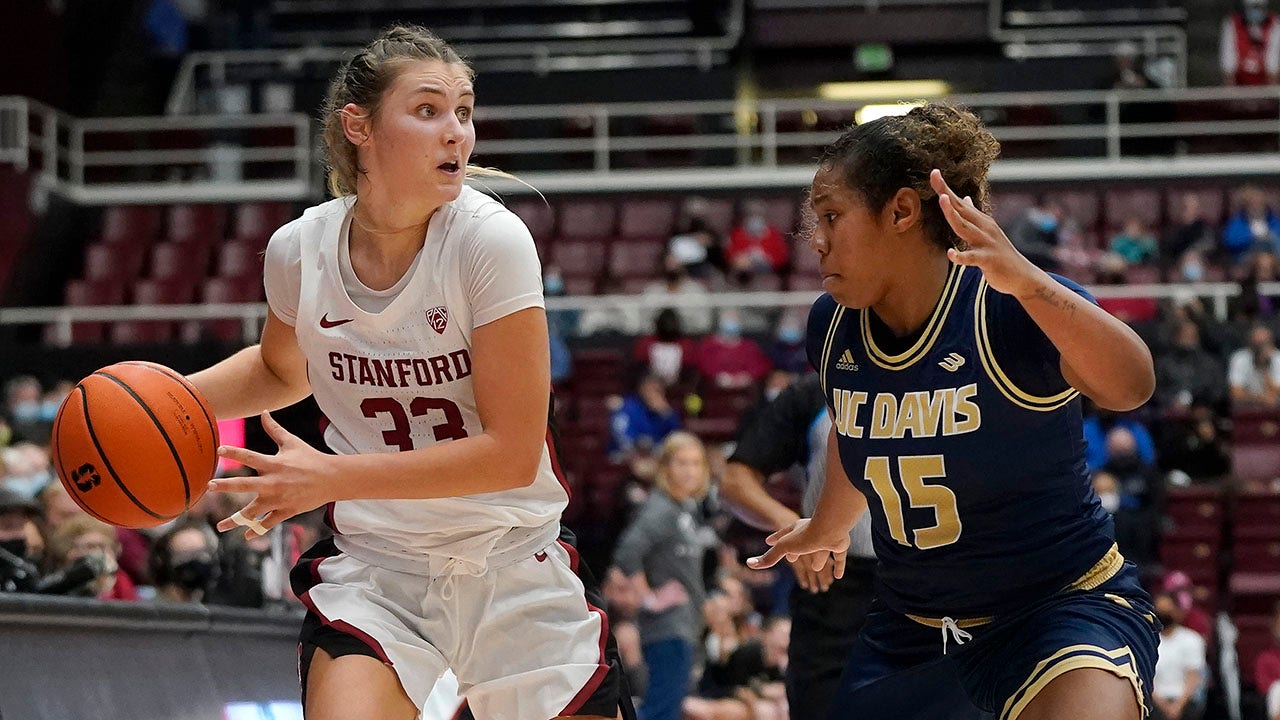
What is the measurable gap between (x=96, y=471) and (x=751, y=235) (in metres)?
12.7

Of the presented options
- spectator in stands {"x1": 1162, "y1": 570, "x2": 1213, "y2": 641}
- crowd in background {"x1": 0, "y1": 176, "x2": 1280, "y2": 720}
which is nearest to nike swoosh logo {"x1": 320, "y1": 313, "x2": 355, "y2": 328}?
crowd in background {"x1": 0, "y1": 176, "x2": 1280, "y2": 720}

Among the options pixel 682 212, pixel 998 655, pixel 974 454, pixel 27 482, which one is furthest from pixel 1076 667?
pixel 682 212

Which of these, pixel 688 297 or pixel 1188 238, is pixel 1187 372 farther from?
pixel 688 297

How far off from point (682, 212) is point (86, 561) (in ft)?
36.6

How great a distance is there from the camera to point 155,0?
64.4 ft

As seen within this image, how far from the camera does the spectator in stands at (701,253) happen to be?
1530 cm

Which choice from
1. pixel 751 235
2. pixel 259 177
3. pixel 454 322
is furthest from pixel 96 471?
pixel 259 177

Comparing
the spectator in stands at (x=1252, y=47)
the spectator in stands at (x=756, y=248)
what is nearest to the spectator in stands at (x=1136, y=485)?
the spectator in stands at (x=756, y=248)

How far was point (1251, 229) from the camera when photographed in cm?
1515

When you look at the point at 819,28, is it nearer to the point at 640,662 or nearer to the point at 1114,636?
the point at 640,662

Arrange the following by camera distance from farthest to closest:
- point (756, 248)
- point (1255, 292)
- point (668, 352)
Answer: point (756, 248) → point (1255, 292) → point (668, 352)

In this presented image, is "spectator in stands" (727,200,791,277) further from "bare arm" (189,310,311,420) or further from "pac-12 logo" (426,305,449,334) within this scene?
"pac-12 logo" (426,305,449,334)

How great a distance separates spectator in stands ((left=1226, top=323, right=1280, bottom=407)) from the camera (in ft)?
42.2

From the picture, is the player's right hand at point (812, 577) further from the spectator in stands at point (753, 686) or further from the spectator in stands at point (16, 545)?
the spectator in stands at point (753, 686)
